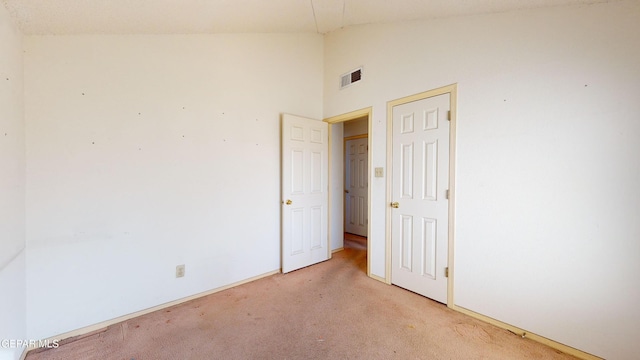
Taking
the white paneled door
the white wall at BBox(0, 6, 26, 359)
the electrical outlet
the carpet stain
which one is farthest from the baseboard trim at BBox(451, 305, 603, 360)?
the white wall at BBox(0, 6, 26, 359)

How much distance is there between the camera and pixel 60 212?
67.9 inches

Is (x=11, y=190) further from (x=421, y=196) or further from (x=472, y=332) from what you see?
(x=472, y=332)

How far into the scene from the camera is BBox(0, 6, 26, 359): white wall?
1.34 m

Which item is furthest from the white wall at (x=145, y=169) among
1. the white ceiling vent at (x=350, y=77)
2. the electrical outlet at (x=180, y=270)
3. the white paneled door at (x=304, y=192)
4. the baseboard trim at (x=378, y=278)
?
the baseboard trim at (x=378, y=278)

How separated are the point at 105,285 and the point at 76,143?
1.12 m

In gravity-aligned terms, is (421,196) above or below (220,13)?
below

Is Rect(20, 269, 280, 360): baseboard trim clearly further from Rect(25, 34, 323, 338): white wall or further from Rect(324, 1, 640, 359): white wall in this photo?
Rect(324, 1, 640, 359): white wall

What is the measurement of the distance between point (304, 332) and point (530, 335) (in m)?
1.67

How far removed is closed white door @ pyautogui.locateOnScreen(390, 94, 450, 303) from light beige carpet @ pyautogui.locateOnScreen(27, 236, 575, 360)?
24cm

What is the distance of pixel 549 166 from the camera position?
1679mm

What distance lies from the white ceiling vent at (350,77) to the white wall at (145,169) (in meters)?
0.78

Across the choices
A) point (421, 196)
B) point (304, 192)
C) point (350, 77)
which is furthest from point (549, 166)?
point (304, 192)

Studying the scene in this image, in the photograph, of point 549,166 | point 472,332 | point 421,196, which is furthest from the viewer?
point 421,196

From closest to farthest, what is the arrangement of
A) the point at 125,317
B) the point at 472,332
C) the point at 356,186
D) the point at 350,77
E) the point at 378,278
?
the point at 472,332, the point at 125,317, the point at 378,278, the point at 350,77, the point at 356,186
